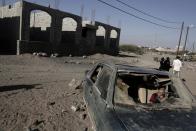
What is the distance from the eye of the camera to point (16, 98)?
23.6ft

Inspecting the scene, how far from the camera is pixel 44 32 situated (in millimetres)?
30016

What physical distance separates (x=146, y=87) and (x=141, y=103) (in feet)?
3.80

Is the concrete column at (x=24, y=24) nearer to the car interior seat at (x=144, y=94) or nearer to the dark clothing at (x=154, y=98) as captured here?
the car interior seat at (x=144, y=94)

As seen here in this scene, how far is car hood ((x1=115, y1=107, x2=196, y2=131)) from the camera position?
3.15 metres

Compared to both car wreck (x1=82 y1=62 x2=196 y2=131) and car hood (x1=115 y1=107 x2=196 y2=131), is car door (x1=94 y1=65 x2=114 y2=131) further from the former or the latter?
car hood (x1=115 y1=107 x2=196 y2=131)

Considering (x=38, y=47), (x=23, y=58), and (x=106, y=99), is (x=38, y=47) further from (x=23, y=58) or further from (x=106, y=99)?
(x=106, y=99)

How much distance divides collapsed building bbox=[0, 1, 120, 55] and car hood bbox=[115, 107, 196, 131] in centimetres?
2057

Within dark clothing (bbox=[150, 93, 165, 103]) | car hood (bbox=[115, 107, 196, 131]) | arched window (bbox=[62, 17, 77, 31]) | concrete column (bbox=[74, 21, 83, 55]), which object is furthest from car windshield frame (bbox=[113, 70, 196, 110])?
arched window (bbox=[62, 17, 77, 31])

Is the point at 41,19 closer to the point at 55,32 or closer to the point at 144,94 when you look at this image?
the point at 55,32

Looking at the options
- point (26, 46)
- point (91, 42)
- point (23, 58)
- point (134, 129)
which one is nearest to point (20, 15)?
point (26, 46)

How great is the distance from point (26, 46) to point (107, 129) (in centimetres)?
2112

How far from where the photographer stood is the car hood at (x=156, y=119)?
10.3ft

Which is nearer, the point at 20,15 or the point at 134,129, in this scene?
the point at 134,129

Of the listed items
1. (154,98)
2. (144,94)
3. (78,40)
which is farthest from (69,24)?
(154,98)
